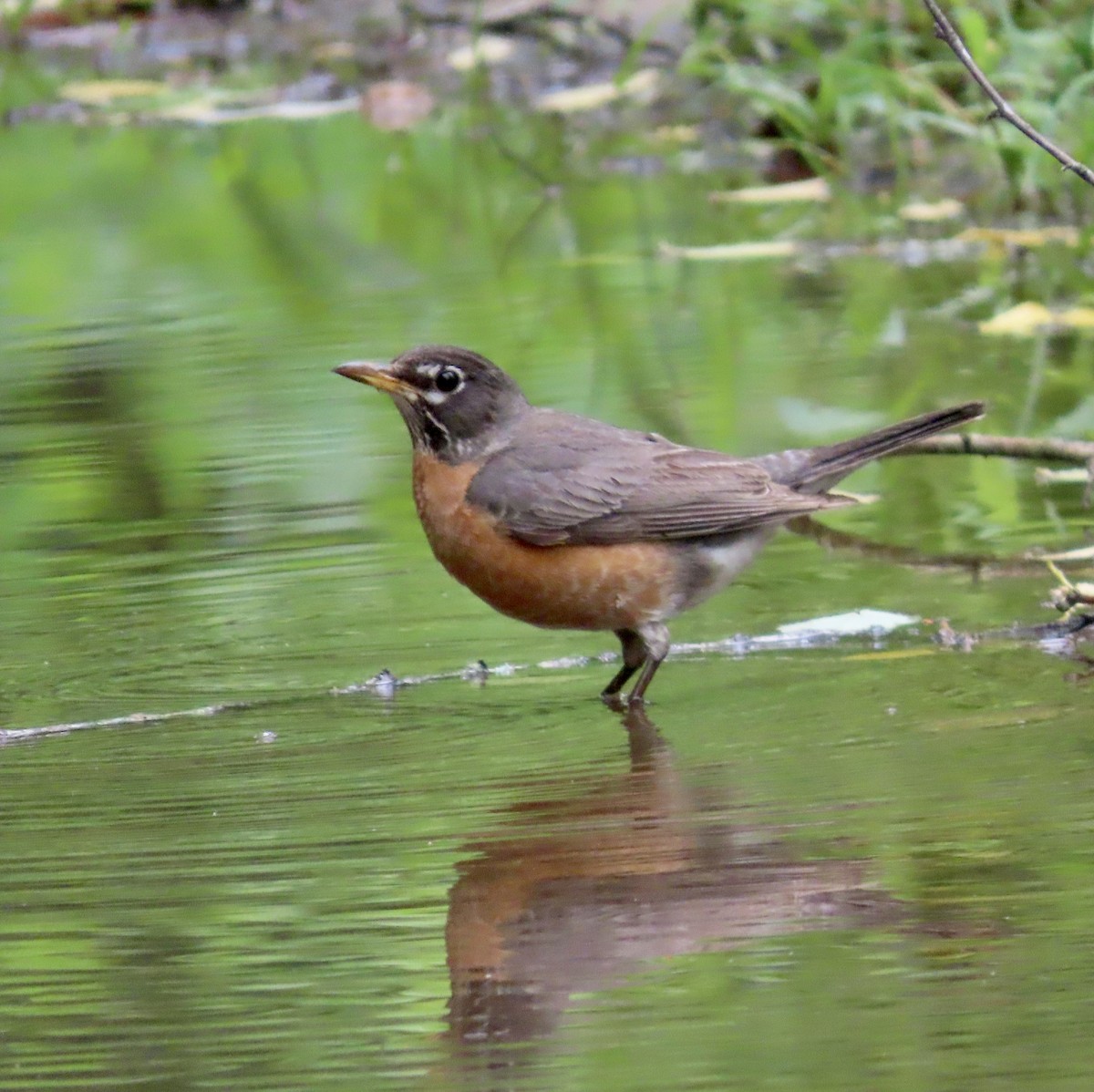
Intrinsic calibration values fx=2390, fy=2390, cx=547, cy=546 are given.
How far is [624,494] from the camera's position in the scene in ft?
17.7

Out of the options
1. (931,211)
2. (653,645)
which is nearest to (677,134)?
(931,211)

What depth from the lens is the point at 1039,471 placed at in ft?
20.9

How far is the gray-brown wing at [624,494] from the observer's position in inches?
208

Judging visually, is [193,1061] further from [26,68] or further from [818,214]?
[26,68]

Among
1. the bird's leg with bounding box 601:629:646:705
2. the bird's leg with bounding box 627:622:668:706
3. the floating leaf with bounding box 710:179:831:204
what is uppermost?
the bird's leg with bounding box 627:622:668:706

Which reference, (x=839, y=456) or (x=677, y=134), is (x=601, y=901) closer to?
(x=839, y=456)

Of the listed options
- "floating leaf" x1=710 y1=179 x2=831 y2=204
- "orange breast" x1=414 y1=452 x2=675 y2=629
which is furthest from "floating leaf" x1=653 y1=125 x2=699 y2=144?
"orange breast" x1=414 y1=452 x2=675 y2=629

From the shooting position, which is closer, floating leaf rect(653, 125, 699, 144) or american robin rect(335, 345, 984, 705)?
american robin rect(335, 345, 984, 705)

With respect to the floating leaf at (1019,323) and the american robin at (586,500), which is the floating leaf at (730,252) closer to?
the floating leaf at (1019,323)

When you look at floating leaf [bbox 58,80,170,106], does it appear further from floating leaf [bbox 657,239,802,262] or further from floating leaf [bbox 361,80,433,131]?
floating leaf [bbox 657,239,802,262]

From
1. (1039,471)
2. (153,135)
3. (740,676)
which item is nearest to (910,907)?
(740,676)

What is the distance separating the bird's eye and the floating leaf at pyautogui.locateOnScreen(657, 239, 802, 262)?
4.41 metres

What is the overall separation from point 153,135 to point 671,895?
11625 mm

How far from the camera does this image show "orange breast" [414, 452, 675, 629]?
5199mm
